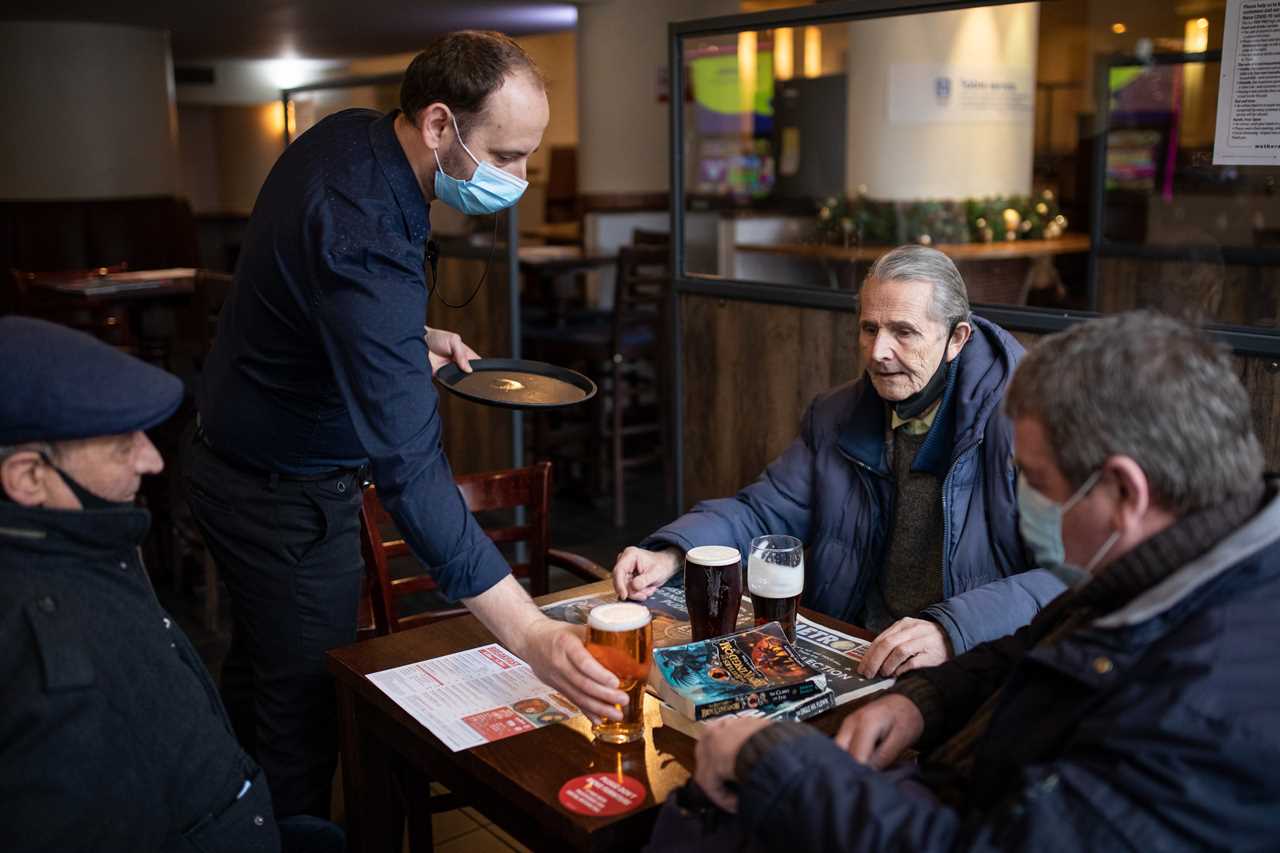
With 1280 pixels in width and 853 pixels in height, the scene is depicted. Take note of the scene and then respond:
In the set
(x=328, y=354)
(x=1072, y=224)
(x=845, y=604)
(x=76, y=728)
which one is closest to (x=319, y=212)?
(x=328, y=354)

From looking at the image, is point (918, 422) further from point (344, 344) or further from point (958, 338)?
point (344, 344)

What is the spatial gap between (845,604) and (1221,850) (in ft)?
3.91

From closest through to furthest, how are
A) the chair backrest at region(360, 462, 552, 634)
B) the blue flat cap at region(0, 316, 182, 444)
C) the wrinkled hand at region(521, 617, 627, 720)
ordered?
1. the blue flat cap at region(0, 316, 182, 444)
2. the wrinkled hand at region(521, 617, 627, 720)
3. the chair backrest at region(360, 462, 552, 634)

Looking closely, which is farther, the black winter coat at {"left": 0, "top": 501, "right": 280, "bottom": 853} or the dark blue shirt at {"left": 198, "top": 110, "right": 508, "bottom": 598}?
the dark blue shirt at {"left": 198, "top": 110, "right": 508, "bottom": 598}

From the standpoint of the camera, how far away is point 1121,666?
46.5 inches

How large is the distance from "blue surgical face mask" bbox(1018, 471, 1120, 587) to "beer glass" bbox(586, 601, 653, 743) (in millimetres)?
489

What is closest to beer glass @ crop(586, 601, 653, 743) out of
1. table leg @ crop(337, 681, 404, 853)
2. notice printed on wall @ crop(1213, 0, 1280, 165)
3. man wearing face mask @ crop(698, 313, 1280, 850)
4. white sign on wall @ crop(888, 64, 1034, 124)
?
man wearing face mask @ crop(698, 313, 1280, 850)

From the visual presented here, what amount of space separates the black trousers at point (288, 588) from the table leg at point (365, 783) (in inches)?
13.5

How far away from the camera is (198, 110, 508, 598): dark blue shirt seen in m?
1.78

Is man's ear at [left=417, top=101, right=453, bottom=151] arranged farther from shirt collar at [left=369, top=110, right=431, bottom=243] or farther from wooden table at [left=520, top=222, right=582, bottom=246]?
wooden table at [left=520, top=222, right=582, bottom=246]

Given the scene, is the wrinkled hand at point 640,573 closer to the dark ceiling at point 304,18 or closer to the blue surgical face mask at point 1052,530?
the blue surgical face mask at point 1052,530

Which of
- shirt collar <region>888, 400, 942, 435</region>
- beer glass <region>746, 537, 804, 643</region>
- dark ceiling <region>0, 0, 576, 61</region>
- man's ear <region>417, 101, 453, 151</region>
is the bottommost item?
beer glass <region>746, 537, 804, 643</region>

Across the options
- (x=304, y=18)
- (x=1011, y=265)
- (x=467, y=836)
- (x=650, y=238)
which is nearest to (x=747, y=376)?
(x=467, y=836)

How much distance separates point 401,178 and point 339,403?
1.34ft
